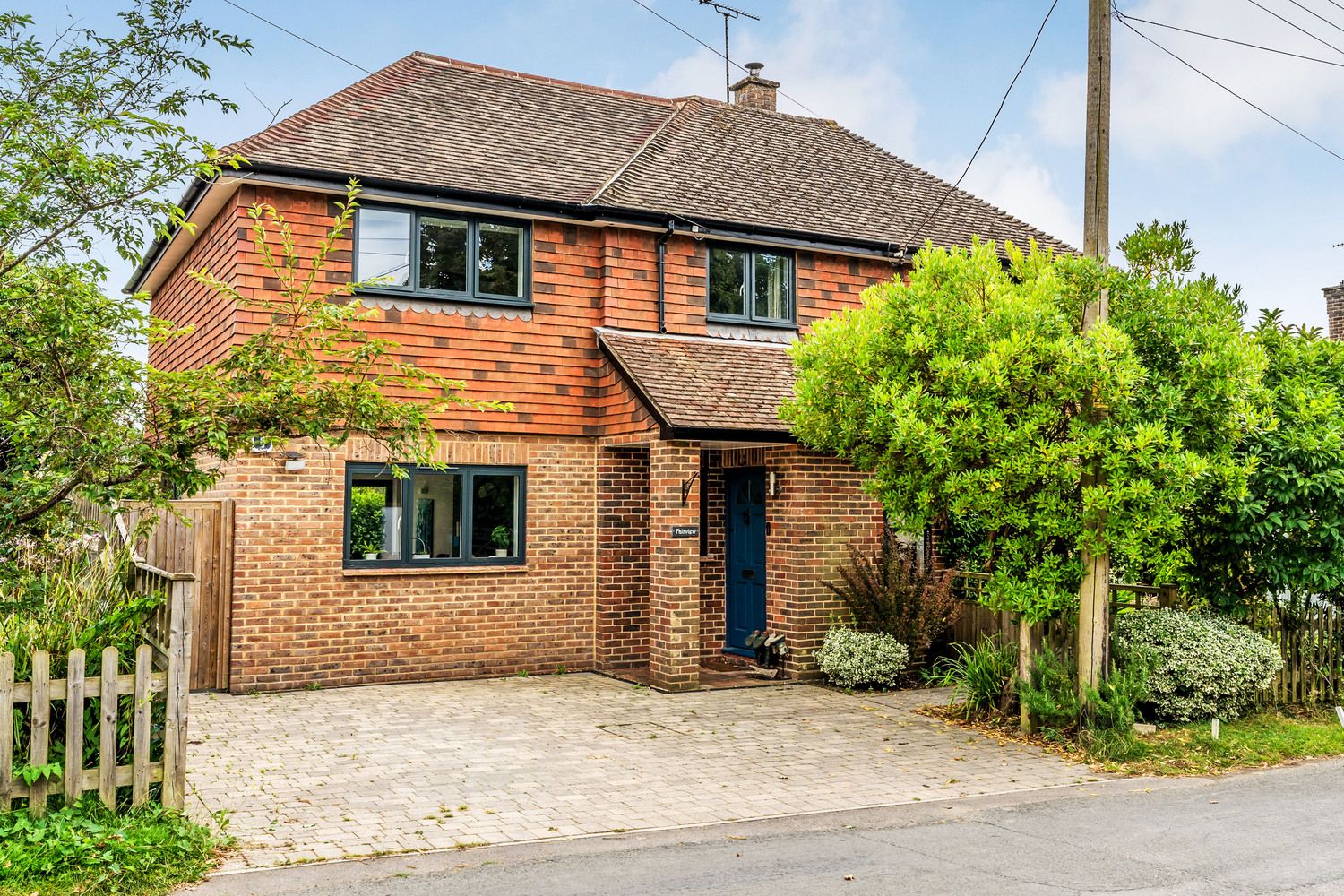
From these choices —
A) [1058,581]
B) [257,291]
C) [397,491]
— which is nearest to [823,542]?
[1058,581]

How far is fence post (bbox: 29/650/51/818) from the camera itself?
6000mm

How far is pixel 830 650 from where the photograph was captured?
1262cm

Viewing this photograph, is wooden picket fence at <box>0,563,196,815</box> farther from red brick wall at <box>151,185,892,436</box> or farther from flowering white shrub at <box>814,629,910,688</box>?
flowering white shrub at <box>814,629,910,688</box>

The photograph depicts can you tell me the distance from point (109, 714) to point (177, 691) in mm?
390

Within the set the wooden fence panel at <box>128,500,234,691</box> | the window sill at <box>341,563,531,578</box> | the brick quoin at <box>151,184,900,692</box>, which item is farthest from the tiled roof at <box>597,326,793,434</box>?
the wooden fence panel at <box>128,500,234,691</box>

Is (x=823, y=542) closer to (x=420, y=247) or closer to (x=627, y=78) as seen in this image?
(x=420, y=247)

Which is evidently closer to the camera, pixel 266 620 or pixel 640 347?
pixel 266 620

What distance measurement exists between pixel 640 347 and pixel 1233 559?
6931 millimetres

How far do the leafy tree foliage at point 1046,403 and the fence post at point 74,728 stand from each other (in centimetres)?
624

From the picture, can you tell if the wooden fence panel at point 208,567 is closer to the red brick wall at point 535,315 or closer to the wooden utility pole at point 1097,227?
the red brick wall at point 535,315

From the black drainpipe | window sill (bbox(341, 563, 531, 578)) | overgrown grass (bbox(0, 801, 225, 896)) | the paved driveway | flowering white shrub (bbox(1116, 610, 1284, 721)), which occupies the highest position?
the black drainpipe

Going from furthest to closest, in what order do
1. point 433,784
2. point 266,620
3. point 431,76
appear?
point 431,76 → point 266,620 → point 433,784

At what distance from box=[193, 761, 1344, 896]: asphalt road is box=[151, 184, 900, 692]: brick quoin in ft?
17.0

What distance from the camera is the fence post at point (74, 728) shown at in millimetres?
6102
